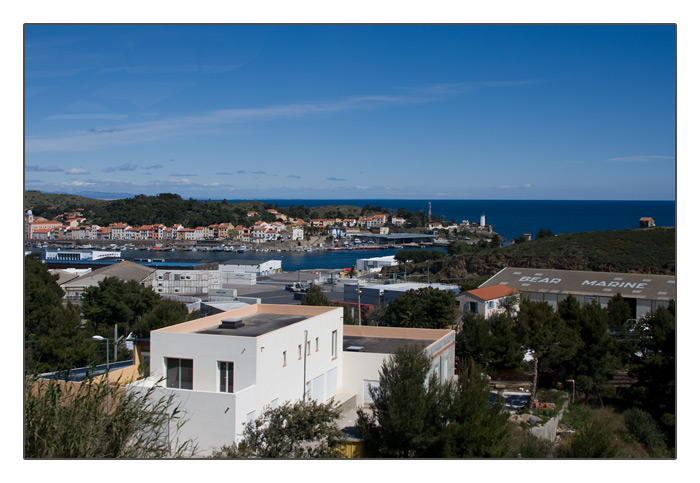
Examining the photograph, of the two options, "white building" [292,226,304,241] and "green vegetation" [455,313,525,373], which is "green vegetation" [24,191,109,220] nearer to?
"white building" [292,226,304,241]

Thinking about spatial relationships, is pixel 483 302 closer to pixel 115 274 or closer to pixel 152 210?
pixel 115 274

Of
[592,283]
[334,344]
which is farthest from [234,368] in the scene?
[592,283]


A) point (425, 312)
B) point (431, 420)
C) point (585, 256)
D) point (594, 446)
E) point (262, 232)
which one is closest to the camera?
point (594, 446)

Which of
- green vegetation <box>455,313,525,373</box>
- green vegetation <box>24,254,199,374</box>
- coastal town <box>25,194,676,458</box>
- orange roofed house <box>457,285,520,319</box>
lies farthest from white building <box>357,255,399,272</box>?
green vegetation <box>455,313,525,373</box>

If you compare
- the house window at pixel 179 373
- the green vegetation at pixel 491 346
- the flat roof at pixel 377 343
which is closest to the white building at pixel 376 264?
the green vegetation at pixel 491 346

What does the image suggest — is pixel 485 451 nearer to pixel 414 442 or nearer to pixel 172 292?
pixel 414 442

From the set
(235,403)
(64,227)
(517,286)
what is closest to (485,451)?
(235,403)
